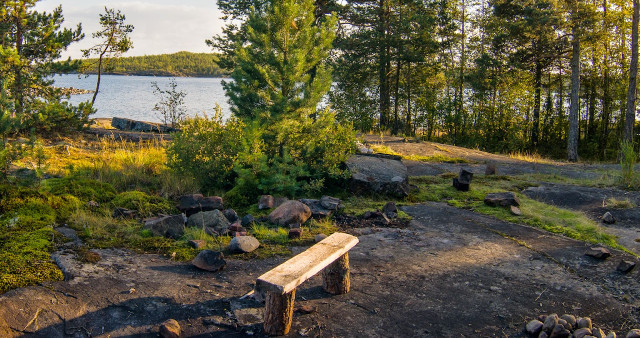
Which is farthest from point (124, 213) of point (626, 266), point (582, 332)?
point (626, 266)

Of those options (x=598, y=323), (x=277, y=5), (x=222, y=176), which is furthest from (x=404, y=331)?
(x=277, y=5)

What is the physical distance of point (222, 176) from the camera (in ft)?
24.4

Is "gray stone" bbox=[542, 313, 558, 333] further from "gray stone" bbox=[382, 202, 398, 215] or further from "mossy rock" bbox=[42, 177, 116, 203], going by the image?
"mossy rock" bbox=[42, 177, 116, 203]

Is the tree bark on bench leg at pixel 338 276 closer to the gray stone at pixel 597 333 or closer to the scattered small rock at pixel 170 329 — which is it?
the scattered small rock at pixel 170 329

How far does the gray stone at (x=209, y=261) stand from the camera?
14.8 feet

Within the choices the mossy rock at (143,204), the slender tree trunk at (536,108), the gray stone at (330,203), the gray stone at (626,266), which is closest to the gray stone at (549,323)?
the gray stone at (626,266)

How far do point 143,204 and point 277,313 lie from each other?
3741 millimetres

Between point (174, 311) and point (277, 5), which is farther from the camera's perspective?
point (277, 5)

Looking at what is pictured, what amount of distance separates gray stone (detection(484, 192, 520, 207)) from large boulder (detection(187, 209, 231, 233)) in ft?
13.1

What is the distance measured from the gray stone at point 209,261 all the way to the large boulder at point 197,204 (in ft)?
5.54

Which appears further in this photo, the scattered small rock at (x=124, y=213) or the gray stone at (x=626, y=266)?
the scattered small rock at (x=124, y=213)

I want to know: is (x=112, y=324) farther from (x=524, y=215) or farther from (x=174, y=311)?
(x=524, y=215)

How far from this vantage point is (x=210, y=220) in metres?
5.67

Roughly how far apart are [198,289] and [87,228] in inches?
75.9
